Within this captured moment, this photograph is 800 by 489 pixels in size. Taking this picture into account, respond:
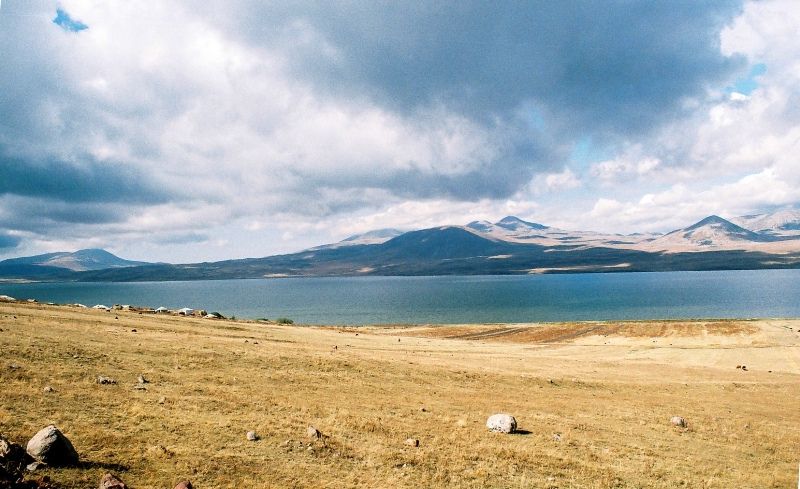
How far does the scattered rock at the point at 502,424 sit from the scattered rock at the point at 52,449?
17952mm

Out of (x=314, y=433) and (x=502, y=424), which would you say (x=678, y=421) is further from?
(x=314, y=433)

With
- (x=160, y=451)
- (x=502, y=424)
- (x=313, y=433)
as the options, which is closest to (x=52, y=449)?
(x=160, y=451)

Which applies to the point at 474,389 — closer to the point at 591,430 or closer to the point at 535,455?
the point at 591,430

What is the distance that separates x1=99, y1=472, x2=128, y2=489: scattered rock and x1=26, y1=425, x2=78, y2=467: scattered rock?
182 cm

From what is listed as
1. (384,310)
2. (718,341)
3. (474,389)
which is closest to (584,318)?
(718,341)

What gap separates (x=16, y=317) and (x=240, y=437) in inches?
1275

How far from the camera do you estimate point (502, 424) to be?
23.3 meters

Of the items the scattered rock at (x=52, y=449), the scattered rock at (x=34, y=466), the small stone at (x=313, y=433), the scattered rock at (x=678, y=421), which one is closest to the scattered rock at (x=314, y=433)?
the small stone at (x=313, y=433)

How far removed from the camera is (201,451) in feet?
52.6

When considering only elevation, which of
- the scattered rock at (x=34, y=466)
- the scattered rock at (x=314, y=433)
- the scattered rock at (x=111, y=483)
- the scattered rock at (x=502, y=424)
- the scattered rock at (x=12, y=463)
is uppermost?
the scattered rock at (x=12, y=463)

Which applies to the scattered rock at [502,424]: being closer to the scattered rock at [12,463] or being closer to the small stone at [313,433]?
the small stone at [313,433]

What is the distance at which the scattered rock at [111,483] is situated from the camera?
1211cm

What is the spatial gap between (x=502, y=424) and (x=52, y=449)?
744 inches

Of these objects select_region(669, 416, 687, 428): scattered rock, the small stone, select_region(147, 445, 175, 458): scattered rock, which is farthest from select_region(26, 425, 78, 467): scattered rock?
select_region(669, 416, 687, 428): scattered rock
